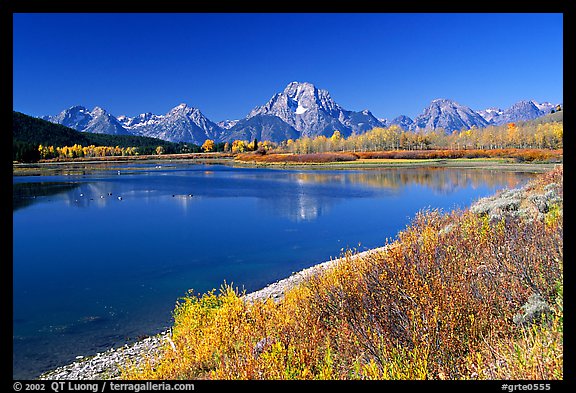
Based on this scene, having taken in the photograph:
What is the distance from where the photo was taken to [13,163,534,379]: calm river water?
33.7 ft

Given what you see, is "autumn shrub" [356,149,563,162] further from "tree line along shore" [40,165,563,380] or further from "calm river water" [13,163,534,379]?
"tree line along shore" [40,165,563,380]

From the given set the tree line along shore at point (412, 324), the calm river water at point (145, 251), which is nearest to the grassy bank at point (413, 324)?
the tree line along shore at point (412, 324)

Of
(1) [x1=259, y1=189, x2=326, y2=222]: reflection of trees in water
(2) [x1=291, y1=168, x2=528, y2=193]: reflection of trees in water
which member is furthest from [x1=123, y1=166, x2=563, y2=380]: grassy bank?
(2) [x1=291, y1=168, x2=528, y2=193]: reflection of trees in water

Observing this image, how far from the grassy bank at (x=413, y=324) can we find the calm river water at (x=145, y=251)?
388cm

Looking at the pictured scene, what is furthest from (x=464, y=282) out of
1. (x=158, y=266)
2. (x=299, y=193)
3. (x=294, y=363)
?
(x=299, y=193)

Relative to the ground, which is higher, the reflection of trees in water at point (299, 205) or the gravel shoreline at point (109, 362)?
the reflection of trees in water at point (299, 205)

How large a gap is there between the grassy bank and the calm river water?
3881 millimetres

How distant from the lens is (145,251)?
18.3 m

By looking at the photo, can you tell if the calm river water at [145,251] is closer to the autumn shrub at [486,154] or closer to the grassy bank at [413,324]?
the grassy bank at [413,324]

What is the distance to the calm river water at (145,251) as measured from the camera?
405 inches
